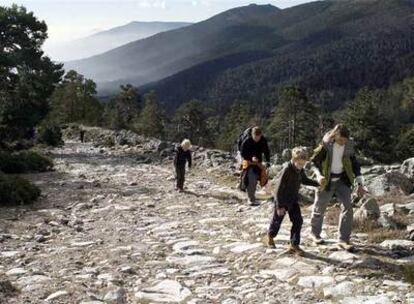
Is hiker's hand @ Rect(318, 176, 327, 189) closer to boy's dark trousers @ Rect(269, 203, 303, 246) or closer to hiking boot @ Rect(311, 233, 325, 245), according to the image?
boy's dark trousers @ Rect(269, 203, 303, 246)

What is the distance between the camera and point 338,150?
9445mm

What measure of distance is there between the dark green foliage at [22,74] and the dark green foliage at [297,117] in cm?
3995

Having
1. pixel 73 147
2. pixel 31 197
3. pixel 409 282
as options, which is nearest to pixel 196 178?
pixel 31 197

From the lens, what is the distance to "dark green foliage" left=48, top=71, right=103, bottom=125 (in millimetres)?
78625

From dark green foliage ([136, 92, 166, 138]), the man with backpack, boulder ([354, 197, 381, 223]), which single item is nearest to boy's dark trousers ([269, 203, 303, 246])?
boulder ([354, 197, 381, 223])

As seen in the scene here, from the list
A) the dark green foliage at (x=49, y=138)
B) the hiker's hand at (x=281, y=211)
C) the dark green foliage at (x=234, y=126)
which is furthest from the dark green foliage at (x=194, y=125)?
the hiker's hand at (x=281, y=211)

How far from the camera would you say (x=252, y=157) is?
14.3 meters

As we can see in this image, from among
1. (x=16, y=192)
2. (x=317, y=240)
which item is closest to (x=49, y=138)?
(x=16, y=192)

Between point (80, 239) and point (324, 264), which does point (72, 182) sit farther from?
point (324, 264)

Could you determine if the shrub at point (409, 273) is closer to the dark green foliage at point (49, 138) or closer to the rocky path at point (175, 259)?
the rocky path at point (175, 259)

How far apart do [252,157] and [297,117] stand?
200ft

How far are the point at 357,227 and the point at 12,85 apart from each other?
1198 inches

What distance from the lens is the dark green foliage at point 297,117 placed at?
239ft

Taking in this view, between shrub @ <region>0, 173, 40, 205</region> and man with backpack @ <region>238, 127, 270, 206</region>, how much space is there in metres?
6.31
